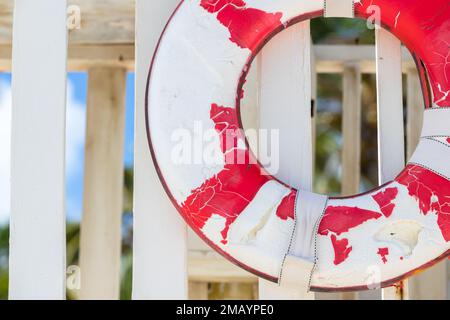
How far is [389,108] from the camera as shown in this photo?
188 cm

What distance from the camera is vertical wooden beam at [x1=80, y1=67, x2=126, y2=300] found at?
2.76 m

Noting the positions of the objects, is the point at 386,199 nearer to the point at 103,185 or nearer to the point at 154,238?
the point at 154,238

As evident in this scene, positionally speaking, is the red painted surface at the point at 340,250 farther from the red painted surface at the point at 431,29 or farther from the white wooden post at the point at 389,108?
the red painted surface at the point at 431,29

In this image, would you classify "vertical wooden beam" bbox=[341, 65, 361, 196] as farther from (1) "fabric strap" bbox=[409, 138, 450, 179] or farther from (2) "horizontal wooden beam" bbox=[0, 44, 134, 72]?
(1) "fabric strap" bbox=[409, 138, 450, 179]

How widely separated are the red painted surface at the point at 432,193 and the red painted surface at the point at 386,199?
30 mm

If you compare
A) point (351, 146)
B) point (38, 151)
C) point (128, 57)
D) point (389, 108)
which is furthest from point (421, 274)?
point (38, 151)

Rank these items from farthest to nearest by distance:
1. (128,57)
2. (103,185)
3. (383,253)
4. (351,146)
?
(351,146) < (103,185) < (128,57) < (383,253)

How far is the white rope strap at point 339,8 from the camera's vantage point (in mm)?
1813

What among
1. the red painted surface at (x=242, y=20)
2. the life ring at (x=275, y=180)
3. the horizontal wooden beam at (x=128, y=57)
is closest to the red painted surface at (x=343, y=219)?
the life ring at (x=275, y=180)

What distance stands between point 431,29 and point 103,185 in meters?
1.38

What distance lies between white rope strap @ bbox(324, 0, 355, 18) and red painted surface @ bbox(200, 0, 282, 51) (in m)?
0.12
